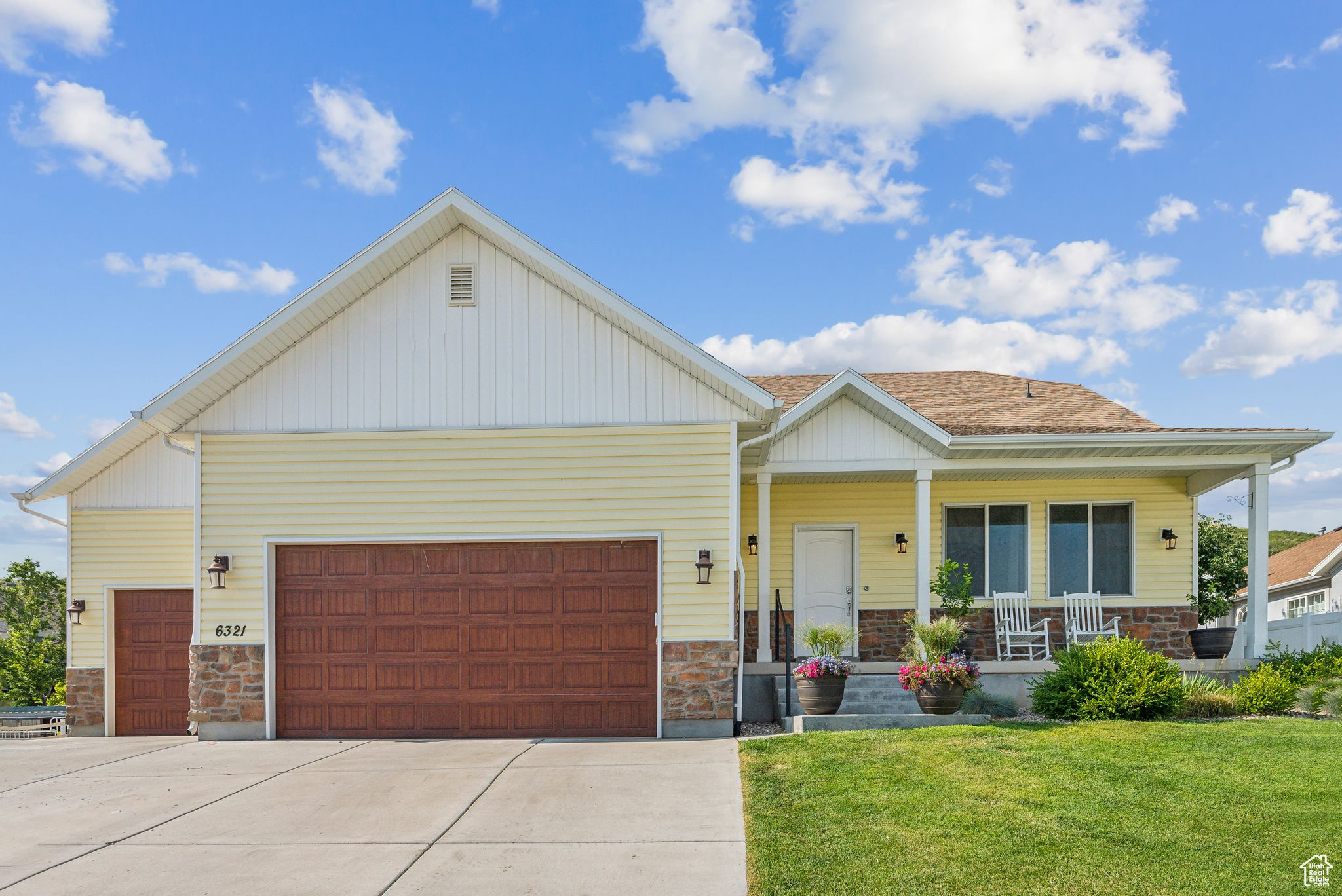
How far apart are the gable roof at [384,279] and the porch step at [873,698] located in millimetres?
3395

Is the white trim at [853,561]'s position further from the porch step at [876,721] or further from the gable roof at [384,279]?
the porch step at [876,721]

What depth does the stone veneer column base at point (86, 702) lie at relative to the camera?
48.0ft

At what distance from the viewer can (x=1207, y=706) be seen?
33.9 feet

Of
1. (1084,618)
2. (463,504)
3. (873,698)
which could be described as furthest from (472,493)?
(1084,618)

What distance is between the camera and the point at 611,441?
10.7 m

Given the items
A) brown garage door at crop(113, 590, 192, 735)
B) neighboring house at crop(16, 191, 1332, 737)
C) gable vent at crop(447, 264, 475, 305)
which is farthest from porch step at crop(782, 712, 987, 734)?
brown garage door at crop(113, 590, 192, 735)

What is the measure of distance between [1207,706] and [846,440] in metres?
5.09

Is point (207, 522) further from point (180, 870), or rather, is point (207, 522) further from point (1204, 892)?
point (1204, 892)

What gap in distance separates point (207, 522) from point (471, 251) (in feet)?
13.9

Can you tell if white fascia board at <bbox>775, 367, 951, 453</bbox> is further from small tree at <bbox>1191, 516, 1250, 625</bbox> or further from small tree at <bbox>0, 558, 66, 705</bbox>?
small tree at <bbox>0, 558, 66, 705</bbox>

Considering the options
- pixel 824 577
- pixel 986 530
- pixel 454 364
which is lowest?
pixel 824 577

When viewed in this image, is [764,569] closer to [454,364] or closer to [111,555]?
[454,364]

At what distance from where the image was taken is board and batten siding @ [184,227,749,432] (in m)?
10.8

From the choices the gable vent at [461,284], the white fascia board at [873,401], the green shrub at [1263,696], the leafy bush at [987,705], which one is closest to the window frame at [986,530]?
the white fascia board at [873,401]
